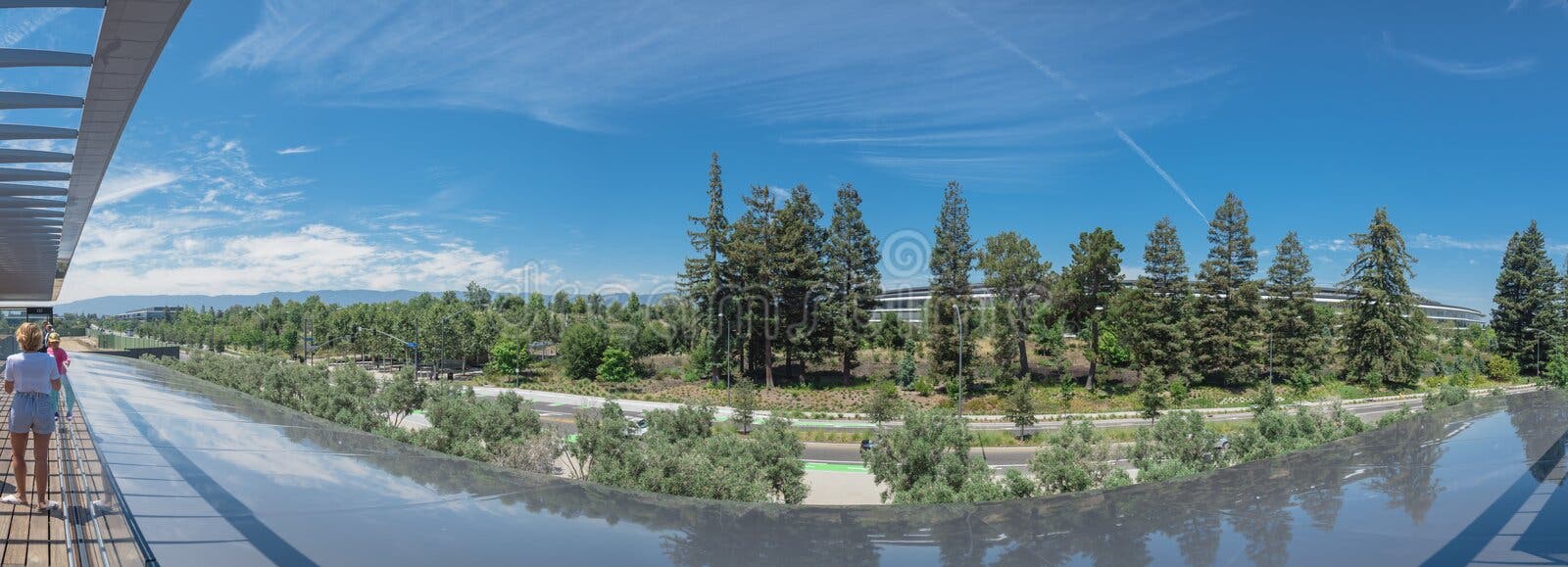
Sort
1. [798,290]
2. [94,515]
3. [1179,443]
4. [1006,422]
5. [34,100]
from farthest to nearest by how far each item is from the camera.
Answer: [798,290] < [1006,422] < [1179,443] < [34,100] < [94,515]

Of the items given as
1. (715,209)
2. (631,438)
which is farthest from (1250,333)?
(631,438)

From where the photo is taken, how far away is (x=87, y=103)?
5488 millimetres

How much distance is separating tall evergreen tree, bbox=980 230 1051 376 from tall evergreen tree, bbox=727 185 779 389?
12171 millimetres

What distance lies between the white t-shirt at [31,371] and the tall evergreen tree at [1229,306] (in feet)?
134

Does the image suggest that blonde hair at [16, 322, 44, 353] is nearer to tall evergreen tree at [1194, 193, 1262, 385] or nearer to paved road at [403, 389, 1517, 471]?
paved road at [403, 389, 1517, 471]

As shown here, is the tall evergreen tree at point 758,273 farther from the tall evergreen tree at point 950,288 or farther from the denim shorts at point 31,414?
the denim shorts at point 31,414

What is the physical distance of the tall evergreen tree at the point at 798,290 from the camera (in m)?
37.1

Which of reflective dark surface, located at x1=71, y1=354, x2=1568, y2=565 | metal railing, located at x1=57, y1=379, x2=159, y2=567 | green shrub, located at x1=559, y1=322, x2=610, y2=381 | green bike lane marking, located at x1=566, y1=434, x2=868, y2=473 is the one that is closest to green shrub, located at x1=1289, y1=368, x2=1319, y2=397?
green bike lane marking, located at x1=566, y1=434, x2=868, y2=473

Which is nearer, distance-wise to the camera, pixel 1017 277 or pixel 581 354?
pixel 1017 277

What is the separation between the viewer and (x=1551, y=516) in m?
2.70

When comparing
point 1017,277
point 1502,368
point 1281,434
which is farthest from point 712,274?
point 1502,368

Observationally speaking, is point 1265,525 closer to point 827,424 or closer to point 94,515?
point 94,515

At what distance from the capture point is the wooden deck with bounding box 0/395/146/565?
297 cm

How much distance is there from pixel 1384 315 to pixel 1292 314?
384 centimetres
